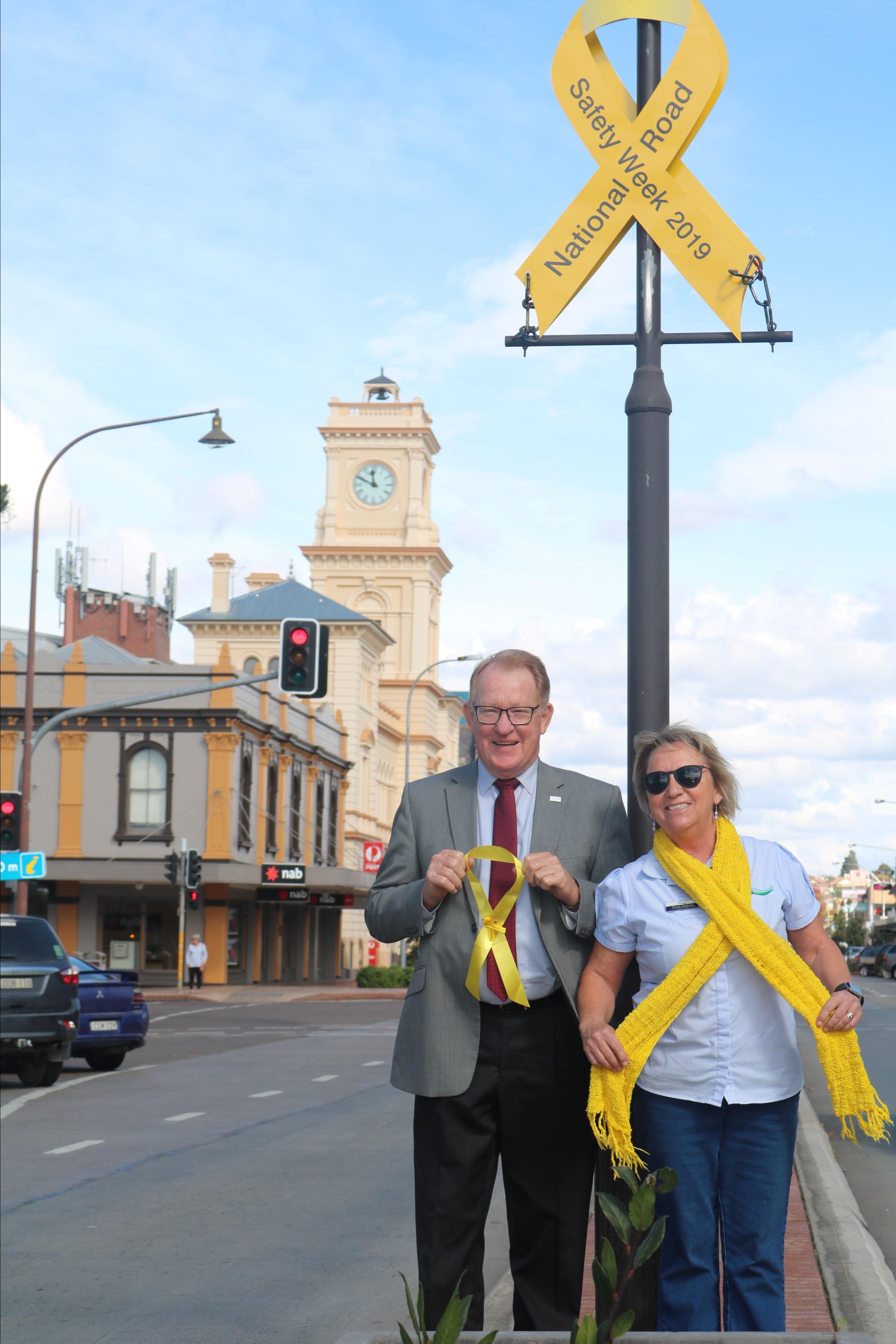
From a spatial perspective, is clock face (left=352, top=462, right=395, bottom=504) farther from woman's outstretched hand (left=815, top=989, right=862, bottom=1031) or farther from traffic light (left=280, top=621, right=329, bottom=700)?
woman's outstretched hand (left=815, top=989, right=862, bottom=1031)

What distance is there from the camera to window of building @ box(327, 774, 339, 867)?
58531mm

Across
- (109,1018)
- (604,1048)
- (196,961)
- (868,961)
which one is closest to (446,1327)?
(604,1048)

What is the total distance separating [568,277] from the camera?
546cm

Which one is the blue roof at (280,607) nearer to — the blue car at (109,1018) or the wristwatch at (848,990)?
the blue car at (109,1018)

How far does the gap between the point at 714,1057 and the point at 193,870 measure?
3552 centimetres

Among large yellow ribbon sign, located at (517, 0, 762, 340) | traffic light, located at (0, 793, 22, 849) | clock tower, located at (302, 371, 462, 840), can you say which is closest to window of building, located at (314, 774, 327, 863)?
clock tower, located at (302, 371, 462, 840)

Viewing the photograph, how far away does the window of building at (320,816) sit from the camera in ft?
185

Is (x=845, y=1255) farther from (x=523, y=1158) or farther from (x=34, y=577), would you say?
(x=34, y=577)

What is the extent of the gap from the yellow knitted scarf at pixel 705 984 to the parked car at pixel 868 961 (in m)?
86.2

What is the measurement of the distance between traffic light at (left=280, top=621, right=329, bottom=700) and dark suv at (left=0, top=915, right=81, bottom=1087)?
14.5 feet

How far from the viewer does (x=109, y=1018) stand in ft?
62.9

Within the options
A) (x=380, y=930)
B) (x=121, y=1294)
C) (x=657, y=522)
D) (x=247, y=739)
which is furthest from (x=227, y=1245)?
(x=247, y=739)

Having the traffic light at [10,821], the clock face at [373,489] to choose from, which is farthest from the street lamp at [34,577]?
the clock face at [373,489]

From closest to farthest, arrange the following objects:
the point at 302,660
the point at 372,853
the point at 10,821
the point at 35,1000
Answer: the point at 35,1000 → the point at 302,660 → the point at 10,821 → the point at 372,853
